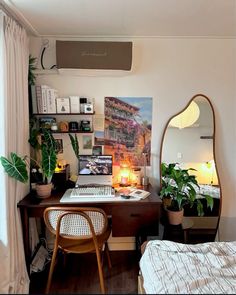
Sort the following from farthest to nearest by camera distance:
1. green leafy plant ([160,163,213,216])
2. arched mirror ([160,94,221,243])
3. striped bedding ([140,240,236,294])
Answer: arched mirror ([160,94,221,243]), green leafy plant ([160,163,213,216]), striped bedding ([140,240,236,294])

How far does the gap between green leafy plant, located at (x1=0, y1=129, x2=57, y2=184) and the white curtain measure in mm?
54

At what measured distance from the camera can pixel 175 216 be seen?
2232 millimetres

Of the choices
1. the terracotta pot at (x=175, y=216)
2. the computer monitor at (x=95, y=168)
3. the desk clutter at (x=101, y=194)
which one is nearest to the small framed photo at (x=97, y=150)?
the computer monitor at (x=95, y=168)

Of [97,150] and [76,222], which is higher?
[97,150]

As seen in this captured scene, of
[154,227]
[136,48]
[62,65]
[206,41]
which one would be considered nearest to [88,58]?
[62,65]

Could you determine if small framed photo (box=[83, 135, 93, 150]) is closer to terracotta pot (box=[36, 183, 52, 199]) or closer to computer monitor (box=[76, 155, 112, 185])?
computer monitor (box=[76, 155, 112, 185])

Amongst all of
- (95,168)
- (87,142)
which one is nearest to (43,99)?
(87,142)

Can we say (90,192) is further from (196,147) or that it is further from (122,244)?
(196,147)

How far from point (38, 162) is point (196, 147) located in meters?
1.64

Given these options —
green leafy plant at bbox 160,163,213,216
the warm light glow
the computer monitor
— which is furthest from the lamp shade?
the computer monitor

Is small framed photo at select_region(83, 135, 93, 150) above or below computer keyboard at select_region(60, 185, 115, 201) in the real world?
above

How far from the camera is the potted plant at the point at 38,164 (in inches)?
69.7

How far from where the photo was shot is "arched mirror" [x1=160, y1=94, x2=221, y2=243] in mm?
2408

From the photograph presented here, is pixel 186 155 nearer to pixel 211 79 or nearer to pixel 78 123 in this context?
pixel 211 79
